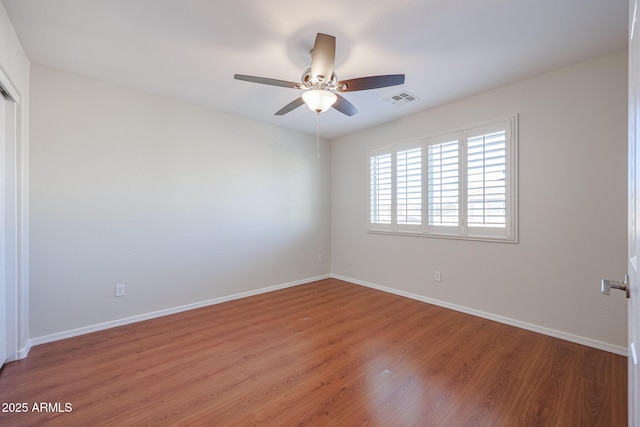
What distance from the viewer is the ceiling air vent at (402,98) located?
2989mm

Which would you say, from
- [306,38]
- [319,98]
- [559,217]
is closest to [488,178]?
[559,217]

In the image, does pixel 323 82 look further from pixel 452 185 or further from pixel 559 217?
pixel 559 217

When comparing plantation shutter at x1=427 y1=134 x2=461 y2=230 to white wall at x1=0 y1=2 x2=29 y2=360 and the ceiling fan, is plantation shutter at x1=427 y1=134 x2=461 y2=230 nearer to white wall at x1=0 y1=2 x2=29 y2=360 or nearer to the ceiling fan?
the ceiling fan

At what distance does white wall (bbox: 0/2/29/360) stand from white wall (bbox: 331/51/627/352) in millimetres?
4083

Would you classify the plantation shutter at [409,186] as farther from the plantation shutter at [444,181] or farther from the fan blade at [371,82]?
the fan blade at [371,82]

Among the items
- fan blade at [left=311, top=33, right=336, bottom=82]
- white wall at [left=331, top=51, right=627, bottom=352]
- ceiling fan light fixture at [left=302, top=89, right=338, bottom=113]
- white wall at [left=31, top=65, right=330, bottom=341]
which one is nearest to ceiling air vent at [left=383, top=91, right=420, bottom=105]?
white wall at [left=331, top=51, right=627, bottom=352]

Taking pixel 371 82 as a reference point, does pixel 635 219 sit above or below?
below

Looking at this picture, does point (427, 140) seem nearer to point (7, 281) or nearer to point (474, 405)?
point (474, 405)

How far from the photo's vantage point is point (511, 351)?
89.4 inches

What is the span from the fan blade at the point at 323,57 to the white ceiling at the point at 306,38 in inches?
9.7

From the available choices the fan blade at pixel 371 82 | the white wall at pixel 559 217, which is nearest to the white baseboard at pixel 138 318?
the white wall at pixel 559 217

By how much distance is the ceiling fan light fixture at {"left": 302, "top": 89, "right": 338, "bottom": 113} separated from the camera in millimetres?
2035

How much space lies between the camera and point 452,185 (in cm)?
323

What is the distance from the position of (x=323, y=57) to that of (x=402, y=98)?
64.1 inches
